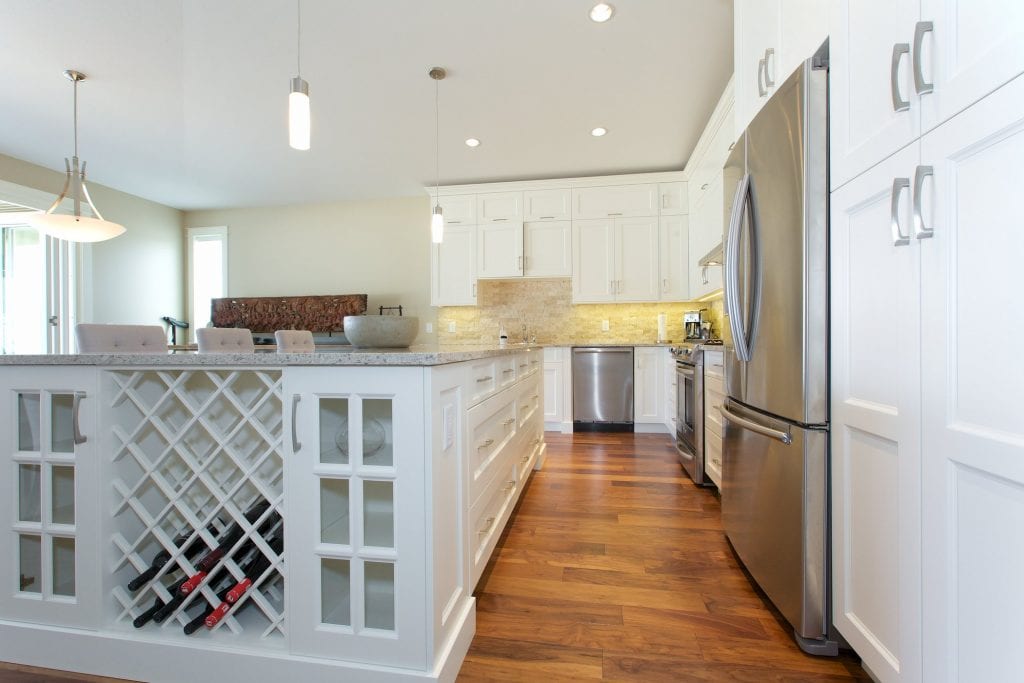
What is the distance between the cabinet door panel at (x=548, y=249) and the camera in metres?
4.79

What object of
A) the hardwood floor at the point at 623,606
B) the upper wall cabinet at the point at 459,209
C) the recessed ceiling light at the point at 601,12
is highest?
the recessed ceiling light at the point at 601,12

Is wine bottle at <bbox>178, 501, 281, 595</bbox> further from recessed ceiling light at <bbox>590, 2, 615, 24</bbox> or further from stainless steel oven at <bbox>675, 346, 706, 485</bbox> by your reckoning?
recessed ceiling light at <bbox>590, 2, 615, 24</bbox>

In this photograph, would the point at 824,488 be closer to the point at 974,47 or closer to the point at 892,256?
the point at 892,256

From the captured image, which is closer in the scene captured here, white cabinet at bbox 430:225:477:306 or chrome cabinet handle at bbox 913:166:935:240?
chrome cabinet handle at bbox 913:166:935:240

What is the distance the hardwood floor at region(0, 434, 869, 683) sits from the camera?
1.24 m

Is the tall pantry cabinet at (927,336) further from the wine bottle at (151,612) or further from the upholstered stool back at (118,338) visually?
the upholstered stool back at (118,338)

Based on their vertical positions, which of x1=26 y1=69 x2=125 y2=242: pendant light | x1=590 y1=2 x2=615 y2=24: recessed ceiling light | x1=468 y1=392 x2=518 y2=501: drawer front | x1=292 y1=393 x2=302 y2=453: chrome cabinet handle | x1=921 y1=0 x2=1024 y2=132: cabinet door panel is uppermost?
x1=590 y1=2 x2=615 y2=24: recessed ceiling light

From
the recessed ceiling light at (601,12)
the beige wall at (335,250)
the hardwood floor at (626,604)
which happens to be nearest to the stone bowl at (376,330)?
the hardwood floor at (626,604)

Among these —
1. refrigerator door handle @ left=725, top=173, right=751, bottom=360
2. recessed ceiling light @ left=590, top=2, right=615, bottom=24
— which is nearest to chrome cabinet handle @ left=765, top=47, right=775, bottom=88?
refrigerator door handle @ left=725, top=173, right=751, bottom=360

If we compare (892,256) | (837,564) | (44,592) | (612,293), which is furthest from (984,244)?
(612,293)

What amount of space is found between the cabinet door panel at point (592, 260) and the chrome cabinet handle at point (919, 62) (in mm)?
3817

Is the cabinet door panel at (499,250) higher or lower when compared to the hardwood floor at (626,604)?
higher

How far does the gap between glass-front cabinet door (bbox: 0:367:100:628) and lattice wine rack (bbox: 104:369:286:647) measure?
2.3 inches

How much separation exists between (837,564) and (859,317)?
2.24ft
